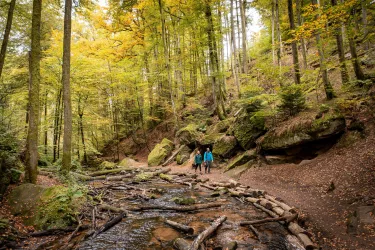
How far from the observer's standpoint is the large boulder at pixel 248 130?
13031 mm

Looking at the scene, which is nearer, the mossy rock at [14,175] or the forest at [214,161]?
the forest at [214,161]

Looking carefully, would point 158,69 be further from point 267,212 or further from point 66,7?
point 267,212

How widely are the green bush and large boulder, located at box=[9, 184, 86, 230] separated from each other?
1046 cm

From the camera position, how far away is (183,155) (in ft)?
59.6

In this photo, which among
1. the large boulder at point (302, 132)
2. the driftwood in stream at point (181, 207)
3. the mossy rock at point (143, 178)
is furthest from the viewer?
the mossy rock at point (143, 178)

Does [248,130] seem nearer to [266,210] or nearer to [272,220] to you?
[266,210]

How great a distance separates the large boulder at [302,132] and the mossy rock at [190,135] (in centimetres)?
699

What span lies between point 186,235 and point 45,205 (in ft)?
15.0

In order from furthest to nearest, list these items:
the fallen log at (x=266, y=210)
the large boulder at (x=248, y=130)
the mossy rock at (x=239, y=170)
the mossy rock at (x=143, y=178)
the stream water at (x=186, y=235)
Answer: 1. the mossy rock at (x=143, y=178)
2. the large boulder at (x=248, y=130)
3. the mossy rock at (x=239, y=170)
4. the fallen log at (x=266, y=210)
5. the stream water at (x=186, y=235)

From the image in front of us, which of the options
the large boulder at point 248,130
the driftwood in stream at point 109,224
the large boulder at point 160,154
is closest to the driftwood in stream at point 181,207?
the driftwood in stream at point 109,224

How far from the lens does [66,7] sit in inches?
397

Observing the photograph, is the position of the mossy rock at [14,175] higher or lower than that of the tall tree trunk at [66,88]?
lower

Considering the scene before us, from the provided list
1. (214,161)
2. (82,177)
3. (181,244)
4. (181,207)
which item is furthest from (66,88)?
(214,161)

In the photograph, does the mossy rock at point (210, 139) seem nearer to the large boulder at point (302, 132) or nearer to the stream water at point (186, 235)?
the large boulder at point (302, 132)
